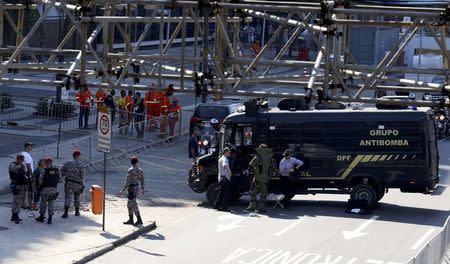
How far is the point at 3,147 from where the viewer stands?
35.0 meters

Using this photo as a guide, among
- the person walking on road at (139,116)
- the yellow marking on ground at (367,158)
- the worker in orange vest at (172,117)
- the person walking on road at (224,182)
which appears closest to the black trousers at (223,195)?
the person walking on road at (224,182)

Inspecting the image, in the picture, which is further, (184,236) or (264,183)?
Result: (264,183)

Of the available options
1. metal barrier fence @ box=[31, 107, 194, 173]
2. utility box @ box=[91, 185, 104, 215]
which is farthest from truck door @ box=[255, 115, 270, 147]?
metal barrier fence @ box=[31, 107, 194, 173]

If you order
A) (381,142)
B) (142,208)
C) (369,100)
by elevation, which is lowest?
(142,208)

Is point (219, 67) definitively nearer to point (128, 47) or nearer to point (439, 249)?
point (128, 47)

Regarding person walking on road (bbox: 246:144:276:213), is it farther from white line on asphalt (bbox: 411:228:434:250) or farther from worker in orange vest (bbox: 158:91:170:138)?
worker in orange vest (bbox: 158:91:170:138)

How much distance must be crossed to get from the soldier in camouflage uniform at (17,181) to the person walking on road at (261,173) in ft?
17.5

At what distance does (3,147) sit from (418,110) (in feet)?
42.6

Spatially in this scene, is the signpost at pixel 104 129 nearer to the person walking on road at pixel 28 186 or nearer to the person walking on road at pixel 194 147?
the person walking on road at pixel 28 186

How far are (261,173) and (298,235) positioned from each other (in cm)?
289

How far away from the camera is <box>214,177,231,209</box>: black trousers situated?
27938 mm

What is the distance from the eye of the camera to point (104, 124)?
25.3m

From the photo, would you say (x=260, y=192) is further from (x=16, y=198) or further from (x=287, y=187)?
(x=16, y=198)

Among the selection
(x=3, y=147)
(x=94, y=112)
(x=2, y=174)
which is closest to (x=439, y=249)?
(x=2, y=174)
